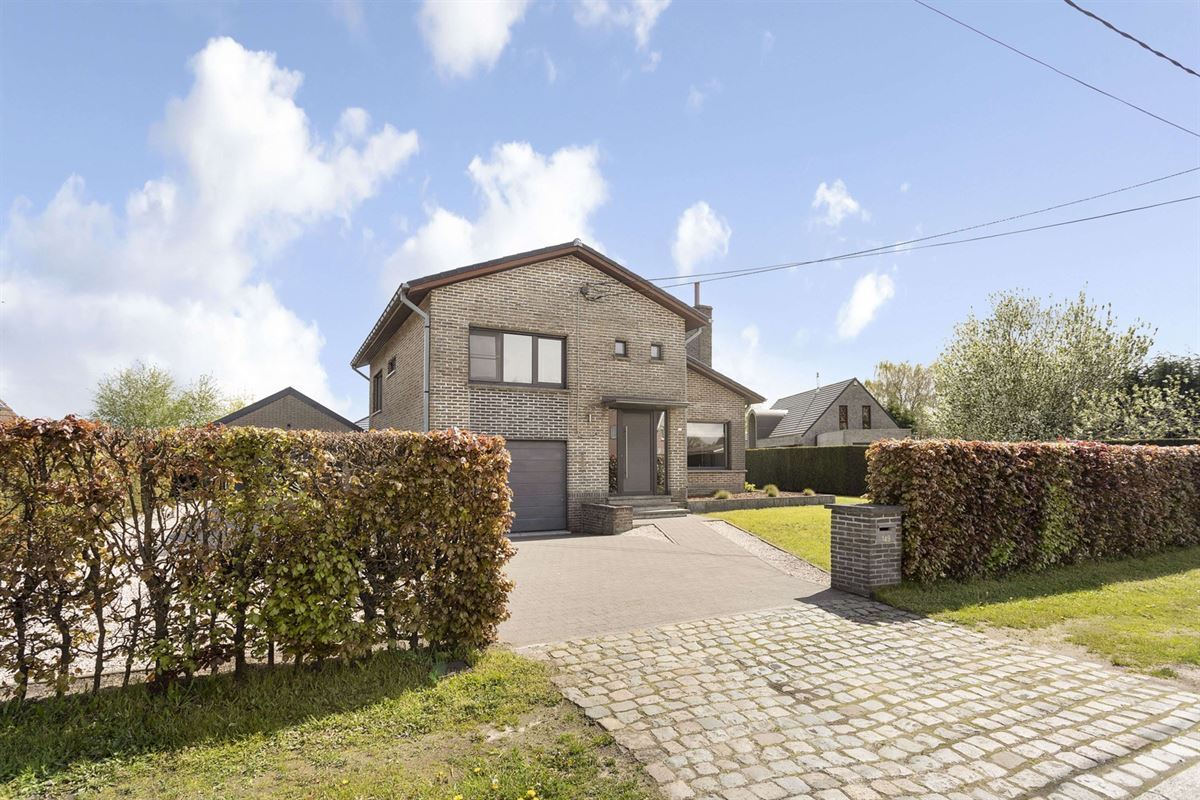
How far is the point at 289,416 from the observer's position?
68.3ft

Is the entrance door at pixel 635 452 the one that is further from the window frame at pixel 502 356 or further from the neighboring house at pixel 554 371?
the window frame at pixel 502 356

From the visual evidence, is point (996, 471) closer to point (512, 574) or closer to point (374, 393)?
point (512, 574)

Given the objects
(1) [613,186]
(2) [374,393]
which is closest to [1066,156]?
(1) [613,186]

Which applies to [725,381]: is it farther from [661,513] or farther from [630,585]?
[630,585]

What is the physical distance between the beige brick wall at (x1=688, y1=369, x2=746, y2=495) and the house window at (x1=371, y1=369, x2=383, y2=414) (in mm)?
10582

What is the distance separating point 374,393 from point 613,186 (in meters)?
13.3

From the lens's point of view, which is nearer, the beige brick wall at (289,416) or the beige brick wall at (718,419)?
the beige brick wall at (718,419)

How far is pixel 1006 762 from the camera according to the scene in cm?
338

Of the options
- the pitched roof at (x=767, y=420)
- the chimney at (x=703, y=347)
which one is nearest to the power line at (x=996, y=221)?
the chimney at (x=703, y=347)

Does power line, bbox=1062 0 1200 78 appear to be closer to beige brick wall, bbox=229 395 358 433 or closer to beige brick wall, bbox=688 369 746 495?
beige brick wall, bbox=688 369 746 495

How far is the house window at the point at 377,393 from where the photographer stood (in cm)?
1912

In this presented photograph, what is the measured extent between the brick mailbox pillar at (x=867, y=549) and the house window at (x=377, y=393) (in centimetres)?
1542

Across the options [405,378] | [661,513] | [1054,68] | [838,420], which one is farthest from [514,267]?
[838,420]

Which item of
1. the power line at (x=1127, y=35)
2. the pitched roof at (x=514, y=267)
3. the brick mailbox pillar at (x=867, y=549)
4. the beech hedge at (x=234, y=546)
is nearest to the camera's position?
the beech hedge at (x=234, y=546)
